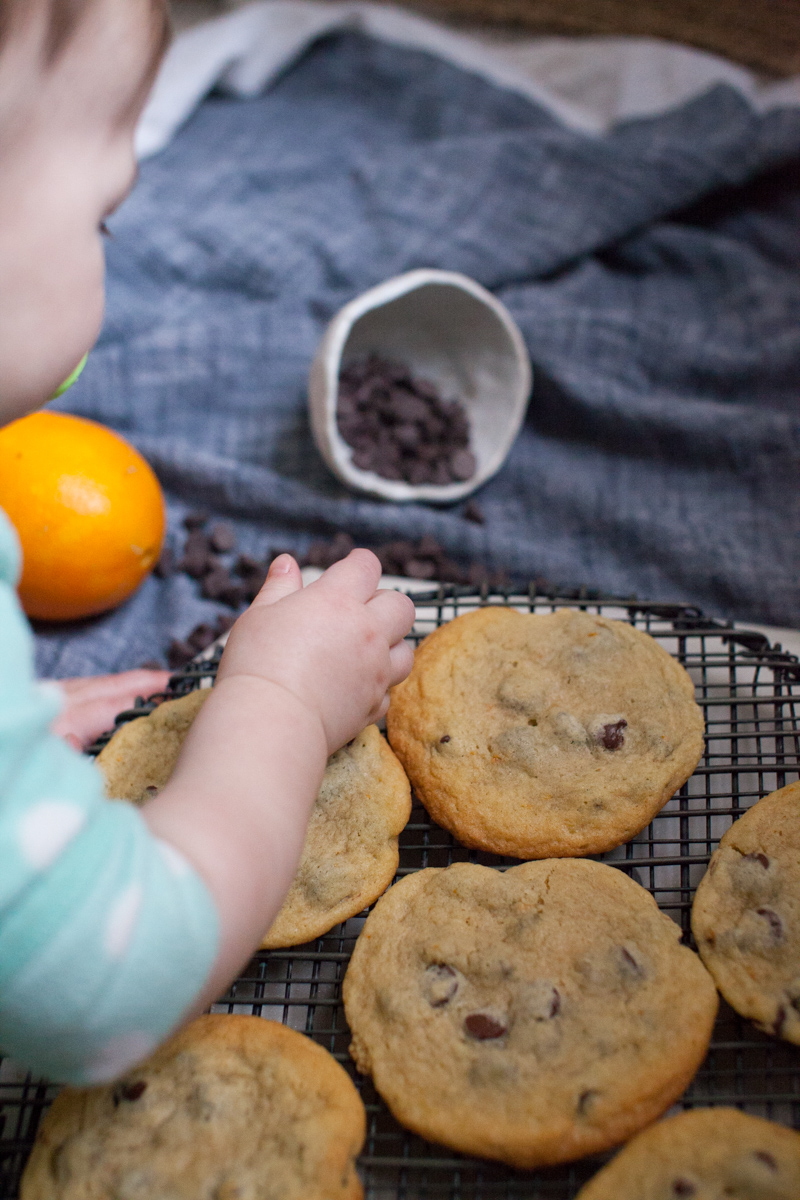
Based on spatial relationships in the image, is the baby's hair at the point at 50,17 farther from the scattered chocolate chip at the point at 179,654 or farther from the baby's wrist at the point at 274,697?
the scattered chocolate chip at the point at 179,654

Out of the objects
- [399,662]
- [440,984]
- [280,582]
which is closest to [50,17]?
[280,582]

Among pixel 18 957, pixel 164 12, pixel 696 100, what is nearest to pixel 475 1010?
pixel 18 957

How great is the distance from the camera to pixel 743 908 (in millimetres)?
1045

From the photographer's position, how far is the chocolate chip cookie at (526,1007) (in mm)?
906

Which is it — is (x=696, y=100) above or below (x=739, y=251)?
above

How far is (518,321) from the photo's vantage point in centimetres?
231

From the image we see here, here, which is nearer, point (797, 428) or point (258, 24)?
point (797, 428)

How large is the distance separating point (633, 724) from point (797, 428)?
3.68 ft

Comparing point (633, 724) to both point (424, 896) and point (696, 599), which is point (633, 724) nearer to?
point (424, 896)

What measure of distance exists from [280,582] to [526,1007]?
553 mm

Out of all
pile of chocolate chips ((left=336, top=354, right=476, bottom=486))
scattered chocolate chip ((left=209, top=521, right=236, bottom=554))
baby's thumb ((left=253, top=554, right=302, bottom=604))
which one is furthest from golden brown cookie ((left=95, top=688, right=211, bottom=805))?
pile of chocolate chips ((left=336, top=354, right=476, bottom=486))

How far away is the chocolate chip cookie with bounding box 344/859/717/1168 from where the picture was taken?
35.7 inches

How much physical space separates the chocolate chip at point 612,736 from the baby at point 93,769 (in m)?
0.36

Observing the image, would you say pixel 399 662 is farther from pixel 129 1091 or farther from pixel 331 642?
pixel 129 1091
